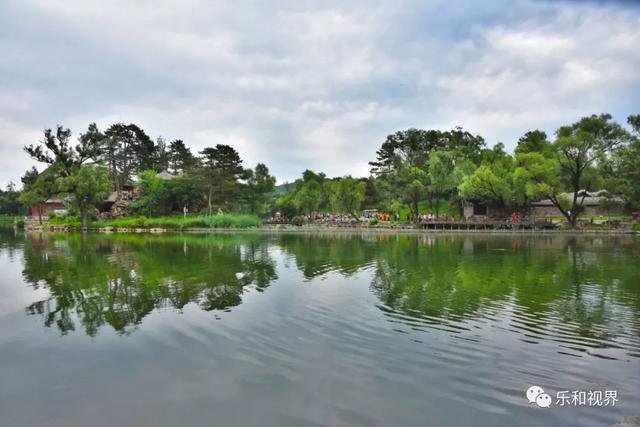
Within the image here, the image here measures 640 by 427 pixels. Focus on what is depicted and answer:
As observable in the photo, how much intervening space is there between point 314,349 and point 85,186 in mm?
45864

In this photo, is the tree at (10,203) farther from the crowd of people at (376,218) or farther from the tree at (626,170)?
the tree at (626,170)

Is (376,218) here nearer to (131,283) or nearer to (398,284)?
(398,284)

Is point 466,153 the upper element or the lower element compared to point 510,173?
upper

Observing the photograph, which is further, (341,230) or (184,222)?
(184,222)

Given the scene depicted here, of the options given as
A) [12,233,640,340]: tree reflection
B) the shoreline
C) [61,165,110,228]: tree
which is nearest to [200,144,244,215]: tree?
the shoreline

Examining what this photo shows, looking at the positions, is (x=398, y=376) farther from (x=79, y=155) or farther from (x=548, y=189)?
(x=79, y=155)

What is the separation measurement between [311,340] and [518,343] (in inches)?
138

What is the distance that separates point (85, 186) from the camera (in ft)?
148

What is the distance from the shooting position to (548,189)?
37.0 meters

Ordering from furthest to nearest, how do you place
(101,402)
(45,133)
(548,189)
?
(45,133), (548,189), (101,402)

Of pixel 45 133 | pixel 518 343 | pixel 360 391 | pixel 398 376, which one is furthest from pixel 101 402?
pixel 45 133

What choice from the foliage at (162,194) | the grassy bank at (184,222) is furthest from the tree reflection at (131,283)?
the foliage at (162,194)

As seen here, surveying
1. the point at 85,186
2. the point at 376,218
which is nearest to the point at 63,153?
the point at 85,186

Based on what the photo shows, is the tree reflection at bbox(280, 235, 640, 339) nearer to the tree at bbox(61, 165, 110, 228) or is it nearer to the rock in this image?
the rock
